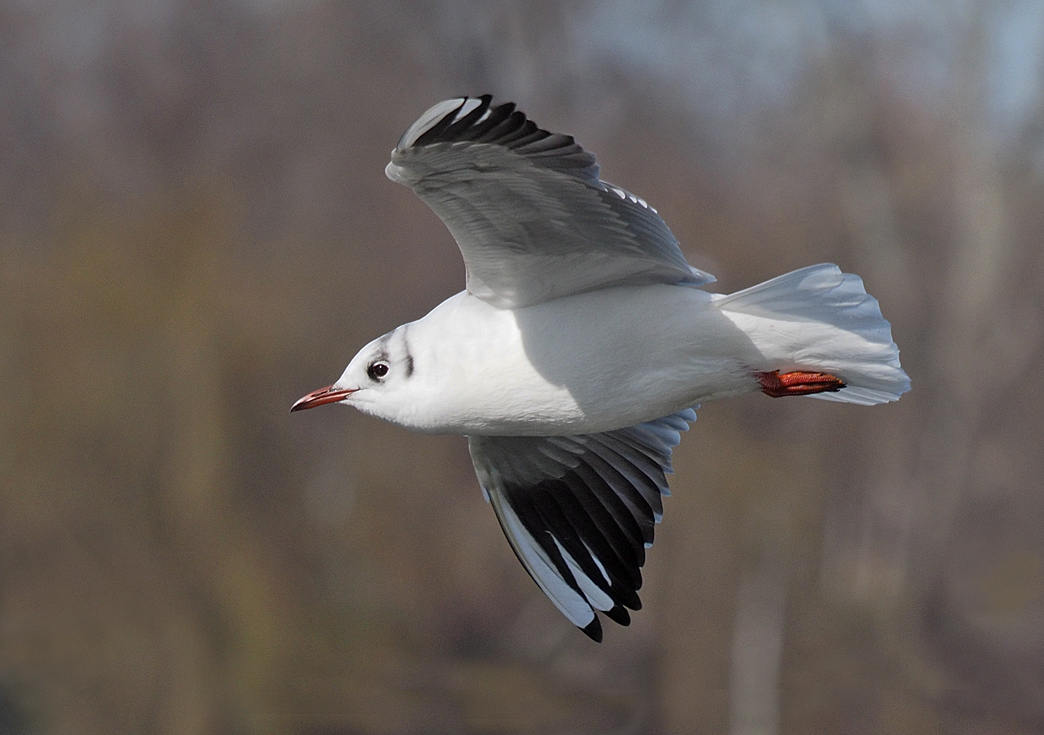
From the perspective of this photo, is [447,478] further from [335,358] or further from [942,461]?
[942,461]

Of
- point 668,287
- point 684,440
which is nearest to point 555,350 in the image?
point 668,287

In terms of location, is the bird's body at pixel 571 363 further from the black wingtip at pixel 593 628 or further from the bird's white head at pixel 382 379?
the black wingtip at pixel 593 628

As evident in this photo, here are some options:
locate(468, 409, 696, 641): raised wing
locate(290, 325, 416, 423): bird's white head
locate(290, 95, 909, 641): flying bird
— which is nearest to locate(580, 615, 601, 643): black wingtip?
locate(468, 409, 696, 641): raised wing

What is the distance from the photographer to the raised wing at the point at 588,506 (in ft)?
9.95

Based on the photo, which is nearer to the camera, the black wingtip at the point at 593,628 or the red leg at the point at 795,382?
the red leg at the point at 795,382

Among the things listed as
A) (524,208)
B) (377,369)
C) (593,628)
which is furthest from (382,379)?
(593,628)

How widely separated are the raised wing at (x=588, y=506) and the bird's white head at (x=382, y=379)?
45 cm

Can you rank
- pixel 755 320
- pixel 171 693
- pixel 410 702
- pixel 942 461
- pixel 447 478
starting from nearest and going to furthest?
pixel 755 320 → pixel 171 693 → pixel 410 702 → pixel 447 478 → pixel 942 461

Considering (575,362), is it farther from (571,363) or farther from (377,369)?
(377,369)

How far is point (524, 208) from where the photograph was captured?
2.37 m

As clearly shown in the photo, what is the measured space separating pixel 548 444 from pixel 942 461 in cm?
900

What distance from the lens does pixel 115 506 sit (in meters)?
8.82

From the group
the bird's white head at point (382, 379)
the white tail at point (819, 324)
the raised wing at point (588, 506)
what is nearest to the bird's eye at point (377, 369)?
the bird's white head at point (382, 379)

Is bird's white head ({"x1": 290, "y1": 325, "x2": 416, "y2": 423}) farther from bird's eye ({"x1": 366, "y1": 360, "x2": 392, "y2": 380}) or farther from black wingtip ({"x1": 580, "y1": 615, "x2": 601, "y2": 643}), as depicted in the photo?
black wingtip ({"x1": 580, "y1": 615, "x2": 601, "y2": 643})
